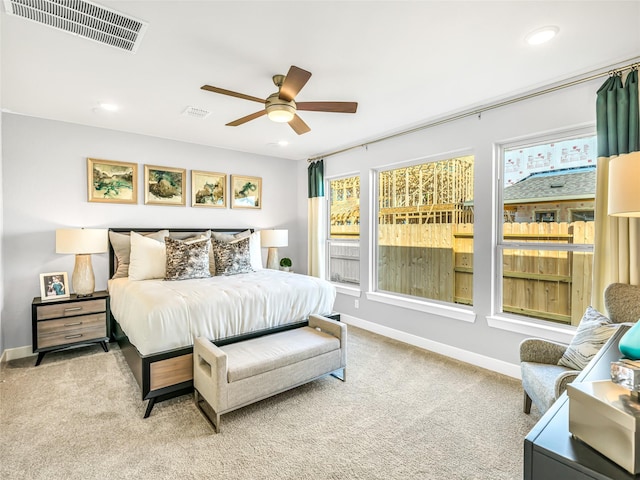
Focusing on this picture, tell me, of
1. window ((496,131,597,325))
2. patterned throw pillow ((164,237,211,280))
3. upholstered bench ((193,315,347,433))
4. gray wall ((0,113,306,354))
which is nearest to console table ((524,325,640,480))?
upholstered bench ((193,315,347,433))

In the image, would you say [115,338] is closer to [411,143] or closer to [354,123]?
[354,123]

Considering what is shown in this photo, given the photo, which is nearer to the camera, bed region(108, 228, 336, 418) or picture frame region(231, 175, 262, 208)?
bed region(108, 228, 336, 418)

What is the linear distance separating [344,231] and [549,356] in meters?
3.16

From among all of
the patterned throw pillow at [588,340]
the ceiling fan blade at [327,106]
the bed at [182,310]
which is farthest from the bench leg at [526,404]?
the ceiling fan blade at [327,106]

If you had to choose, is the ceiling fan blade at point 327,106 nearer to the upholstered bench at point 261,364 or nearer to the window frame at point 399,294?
the window frame at point 399,294

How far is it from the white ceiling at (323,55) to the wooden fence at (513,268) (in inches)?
51.1

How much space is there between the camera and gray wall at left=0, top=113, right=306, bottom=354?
3.39 m

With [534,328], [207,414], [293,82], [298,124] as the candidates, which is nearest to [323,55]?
[293,82]

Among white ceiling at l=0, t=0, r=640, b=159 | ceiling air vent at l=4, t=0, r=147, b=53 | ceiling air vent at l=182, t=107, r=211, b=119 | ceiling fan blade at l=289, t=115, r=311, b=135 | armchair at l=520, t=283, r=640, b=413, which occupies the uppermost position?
ceiling air vent at l=182, t=107, r=211, b=119

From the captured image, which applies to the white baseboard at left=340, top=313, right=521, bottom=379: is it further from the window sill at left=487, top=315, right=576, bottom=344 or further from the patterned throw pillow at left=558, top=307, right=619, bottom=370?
the patterned throw pillow at left=558, top=307, right=619, bottom=370

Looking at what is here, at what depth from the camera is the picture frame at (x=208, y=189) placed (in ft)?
14.9

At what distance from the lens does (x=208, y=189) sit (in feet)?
15.3

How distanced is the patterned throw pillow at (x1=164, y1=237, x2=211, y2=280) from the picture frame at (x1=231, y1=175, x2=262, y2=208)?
1.36 meters

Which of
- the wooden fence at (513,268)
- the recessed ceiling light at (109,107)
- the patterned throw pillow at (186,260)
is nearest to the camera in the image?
the wooden fence at (513,268)
